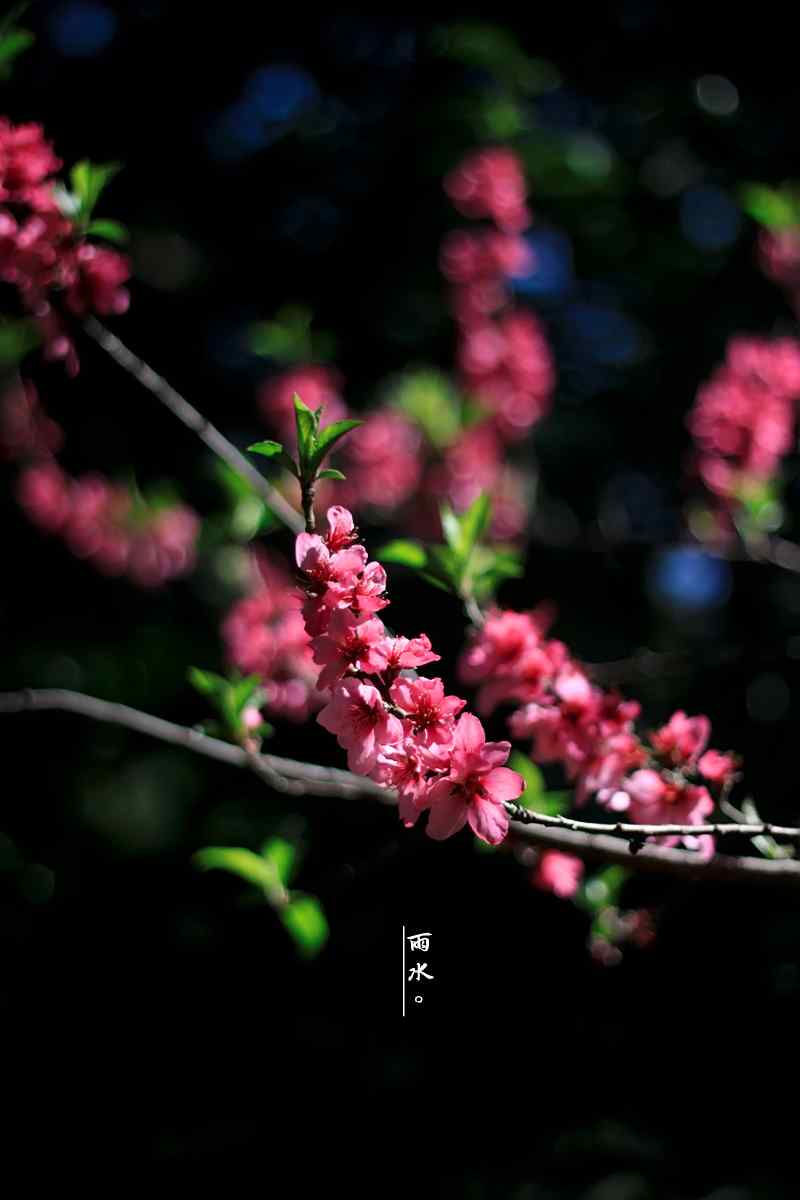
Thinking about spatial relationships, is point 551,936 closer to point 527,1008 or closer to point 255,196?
point 527,1008

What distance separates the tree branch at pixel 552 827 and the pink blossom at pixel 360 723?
14 cm

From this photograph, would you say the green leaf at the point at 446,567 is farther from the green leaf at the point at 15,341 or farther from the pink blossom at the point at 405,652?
the green leaf at the point at 15,341

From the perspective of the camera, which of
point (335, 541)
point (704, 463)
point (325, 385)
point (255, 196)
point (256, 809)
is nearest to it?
point (335, 541)

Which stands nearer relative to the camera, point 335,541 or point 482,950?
point 335,541

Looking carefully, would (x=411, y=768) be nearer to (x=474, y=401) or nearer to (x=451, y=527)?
(x=451, y=527)

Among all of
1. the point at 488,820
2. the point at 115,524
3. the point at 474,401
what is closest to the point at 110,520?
the point at 115,524

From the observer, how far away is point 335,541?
1.07 metres

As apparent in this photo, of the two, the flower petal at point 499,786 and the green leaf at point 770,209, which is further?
the green leaf at point 770,209

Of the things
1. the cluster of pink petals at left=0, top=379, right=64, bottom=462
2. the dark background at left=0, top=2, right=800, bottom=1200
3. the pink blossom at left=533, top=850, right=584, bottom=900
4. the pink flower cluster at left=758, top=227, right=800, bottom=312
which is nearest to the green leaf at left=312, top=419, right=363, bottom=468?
the pink blossom at left=533, top=850, right=584, bottom=900

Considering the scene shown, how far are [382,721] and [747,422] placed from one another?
179 cm

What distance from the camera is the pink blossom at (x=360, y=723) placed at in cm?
99

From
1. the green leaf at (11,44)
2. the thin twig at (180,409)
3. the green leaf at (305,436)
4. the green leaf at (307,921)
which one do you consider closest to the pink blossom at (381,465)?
the thin twig at (180,409)

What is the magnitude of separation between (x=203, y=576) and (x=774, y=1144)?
2.96 metres

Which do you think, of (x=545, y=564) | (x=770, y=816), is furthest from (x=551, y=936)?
(x=545, y=564)
